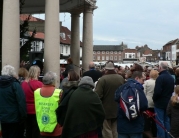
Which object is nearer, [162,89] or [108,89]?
[108,89]

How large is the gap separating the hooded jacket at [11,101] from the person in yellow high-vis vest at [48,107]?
58 cm

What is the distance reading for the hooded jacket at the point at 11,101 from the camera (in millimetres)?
7051

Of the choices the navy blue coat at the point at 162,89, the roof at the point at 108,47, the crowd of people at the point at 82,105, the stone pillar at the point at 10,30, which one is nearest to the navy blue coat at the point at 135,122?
the crowd of people at the point at 82,105

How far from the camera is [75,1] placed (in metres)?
20.6

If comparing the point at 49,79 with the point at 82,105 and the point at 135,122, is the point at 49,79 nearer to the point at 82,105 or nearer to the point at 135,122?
the point at 82,105

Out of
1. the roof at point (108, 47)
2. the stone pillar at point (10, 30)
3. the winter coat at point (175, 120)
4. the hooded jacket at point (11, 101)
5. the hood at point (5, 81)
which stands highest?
the roof at point (108, 47)

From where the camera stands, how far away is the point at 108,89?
8.35 metres

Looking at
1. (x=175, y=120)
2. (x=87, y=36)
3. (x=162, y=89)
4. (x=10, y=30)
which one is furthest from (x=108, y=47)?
(x=175, y=120)

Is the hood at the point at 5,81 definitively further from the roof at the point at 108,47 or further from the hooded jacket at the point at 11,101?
the roof at the point at 108,47

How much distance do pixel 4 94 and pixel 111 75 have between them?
9.31ft

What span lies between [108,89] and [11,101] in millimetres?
2554

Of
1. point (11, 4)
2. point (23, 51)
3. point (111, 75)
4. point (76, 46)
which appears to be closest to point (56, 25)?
point (11, 4)

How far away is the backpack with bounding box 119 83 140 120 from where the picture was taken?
6.03 metres

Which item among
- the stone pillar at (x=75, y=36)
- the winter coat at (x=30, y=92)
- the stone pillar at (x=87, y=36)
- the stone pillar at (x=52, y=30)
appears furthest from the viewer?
the stone pillar at (x=75, y=36)
